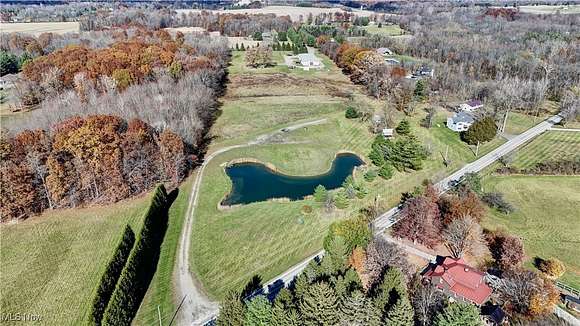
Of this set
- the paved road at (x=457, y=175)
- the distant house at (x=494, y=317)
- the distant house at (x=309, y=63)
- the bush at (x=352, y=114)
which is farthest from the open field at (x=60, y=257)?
the distant house at (x=309, y=63)

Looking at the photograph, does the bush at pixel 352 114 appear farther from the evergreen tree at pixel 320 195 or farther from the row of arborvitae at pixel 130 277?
the row of arborvitae at pixel 130 277

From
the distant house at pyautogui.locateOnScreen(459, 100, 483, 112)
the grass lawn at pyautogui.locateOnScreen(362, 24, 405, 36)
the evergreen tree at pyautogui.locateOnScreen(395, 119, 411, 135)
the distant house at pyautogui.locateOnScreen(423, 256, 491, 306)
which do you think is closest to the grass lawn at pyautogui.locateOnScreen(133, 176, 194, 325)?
the distant house at pyautogui.locateOnScreen(423, 256, 491, 306)

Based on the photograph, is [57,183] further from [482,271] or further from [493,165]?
[493,165]

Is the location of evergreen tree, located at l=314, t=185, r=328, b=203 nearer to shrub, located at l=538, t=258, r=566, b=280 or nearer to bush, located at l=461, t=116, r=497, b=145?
shrub, located at l=538, t=258, r=566, b=280

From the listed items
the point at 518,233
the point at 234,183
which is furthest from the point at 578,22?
the point at 234,183

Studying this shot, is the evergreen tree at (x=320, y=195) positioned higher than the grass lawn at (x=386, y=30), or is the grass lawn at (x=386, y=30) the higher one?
the grass lawn at (x=386, y=30)

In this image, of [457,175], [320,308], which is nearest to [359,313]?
[320,308]

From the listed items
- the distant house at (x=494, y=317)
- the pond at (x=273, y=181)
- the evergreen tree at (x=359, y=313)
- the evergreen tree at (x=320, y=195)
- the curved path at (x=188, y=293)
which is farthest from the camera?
the pond at (x=273, y=181)

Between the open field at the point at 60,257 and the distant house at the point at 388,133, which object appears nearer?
the open field at the point at 60,257

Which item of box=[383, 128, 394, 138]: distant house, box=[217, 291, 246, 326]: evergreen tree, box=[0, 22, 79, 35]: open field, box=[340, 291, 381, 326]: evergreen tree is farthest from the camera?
box=[0, 22, 79, 35]: open field
